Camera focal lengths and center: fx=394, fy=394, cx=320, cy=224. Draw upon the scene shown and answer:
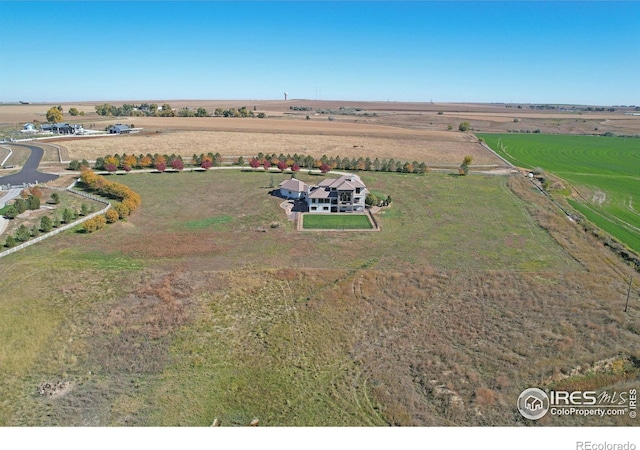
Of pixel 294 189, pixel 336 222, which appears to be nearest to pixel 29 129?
pixel 294 189

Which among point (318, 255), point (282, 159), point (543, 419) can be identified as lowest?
point (543, 419)

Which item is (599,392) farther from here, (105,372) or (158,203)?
(158,203)

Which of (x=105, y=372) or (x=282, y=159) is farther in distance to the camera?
(x=282, y=159)

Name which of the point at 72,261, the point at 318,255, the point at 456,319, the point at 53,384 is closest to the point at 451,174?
the point at 318,255

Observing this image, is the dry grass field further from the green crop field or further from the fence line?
the green crop field

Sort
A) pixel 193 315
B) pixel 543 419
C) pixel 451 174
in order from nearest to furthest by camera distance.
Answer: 1. pixel 543 419
2. pixel 193 315
3. pixel 451 174
